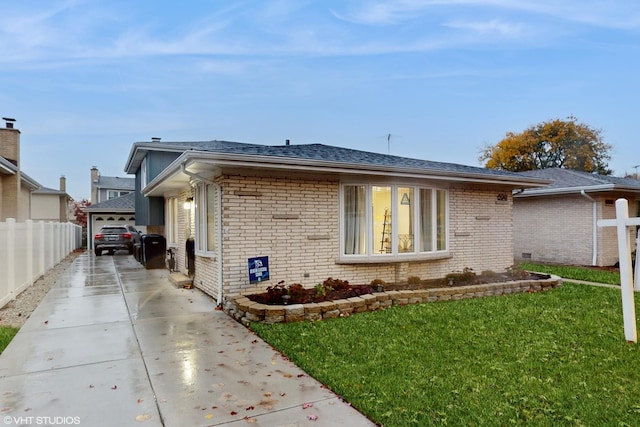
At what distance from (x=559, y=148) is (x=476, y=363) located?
3156 centimetres

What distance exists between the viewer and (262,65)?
21250 mm

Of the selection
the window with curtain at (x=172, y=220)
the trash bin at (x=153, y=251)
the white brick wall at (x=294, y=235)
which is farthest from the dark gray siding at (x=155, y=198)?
the white brick wall at (x=294, y=235)

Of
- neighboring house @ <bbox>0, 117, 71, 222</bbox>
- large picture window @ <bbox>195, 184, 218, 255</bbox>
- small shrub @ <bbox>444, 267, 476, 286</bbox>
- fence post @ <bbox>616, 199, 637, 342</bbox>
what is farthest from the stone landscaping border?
neighboring house @ <bbox>0, 117, 71, 222</bbox>

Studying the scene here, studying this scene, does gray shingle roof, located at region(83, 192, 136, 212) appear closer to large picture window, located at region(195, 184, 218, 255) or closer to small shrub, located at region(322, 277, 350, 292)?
large picture window, located at region(195, 184, 218, 255)

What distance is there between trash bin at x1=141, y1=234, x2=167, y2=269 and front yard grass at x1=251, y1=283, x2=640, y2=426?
815 cm

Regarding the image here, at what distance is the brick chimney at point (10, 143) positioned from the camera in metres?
14.4

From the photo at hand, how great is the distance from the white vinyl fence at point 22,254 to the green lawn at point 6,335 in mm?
1743

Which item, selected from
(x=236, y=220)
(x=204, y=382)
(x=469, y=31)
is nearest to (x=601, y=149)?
(x=469, y=31)

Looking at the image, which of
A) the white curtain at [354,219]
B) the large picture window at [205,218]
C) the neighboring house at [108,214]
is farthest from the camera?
the neighboring house at [108,214]

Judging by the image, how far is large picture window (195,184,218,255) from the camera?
24.0ft

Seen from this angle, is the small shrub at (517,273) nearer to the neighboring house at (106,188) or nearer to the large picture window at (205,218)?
the large picture window at (205,218)

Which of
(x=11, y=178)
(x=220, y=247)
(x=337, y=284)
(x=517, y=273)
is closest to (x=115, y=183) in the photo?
(x=11, y=178)

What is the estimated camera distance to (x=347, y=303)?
234 inches

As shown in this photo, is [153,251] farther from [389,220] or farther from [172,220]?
[389,220]
